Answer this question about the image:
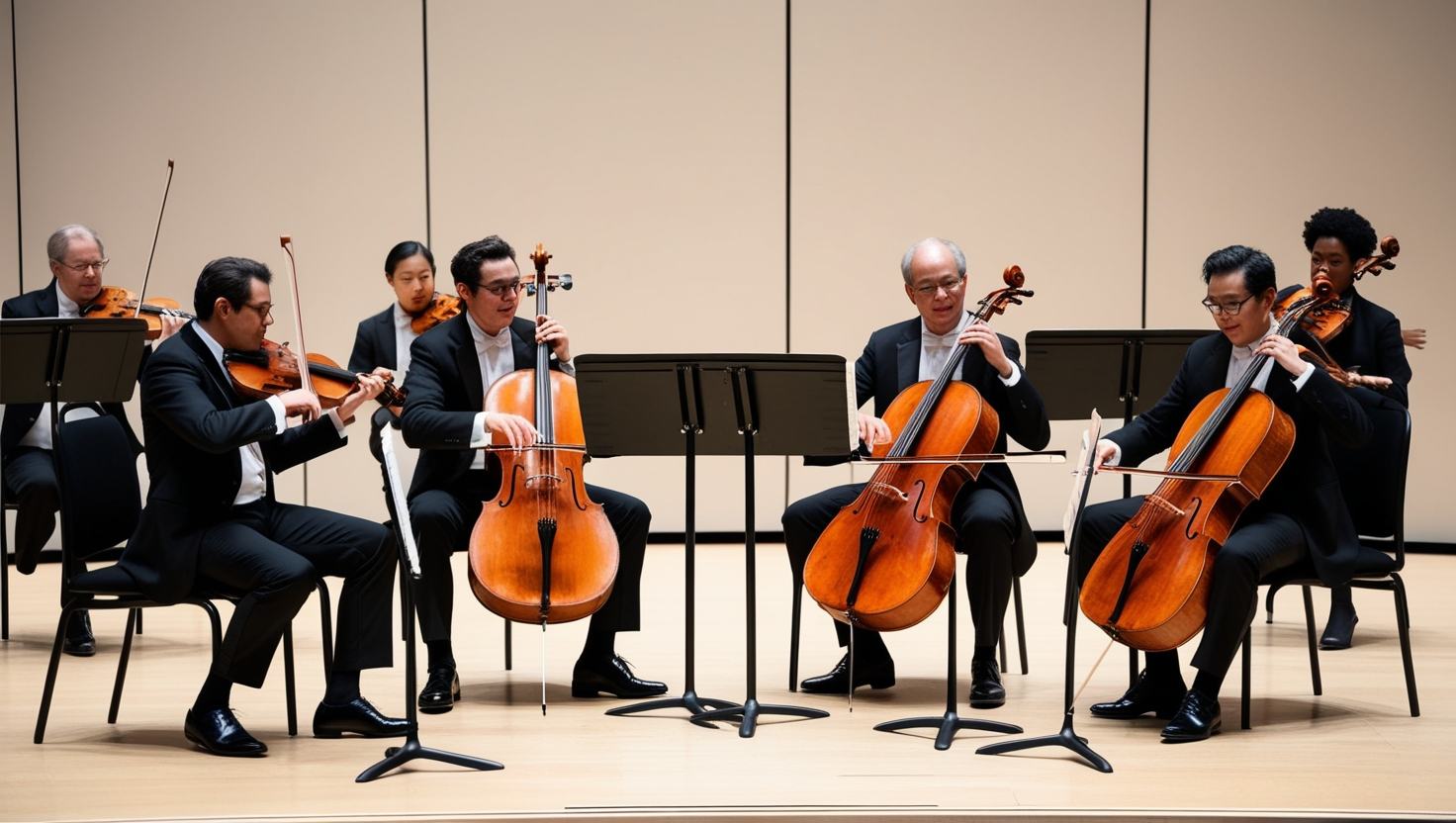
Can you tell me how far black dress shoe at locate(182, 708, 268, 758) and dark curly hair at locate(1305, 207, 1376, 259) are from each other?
3.00 metres

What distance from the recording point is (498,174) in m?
5.74

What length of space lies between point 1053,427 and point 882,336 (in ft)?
8.26

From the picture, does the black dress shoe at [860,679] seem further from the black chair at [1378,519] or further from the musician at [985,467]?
the black chair at [1378,519]

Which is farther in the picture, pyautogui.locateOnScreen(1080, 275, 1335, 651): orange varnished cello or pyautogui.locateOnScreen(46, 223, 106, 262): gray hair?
pyautogui.locateOnScreen(46, 223, 106, 262): gray hair

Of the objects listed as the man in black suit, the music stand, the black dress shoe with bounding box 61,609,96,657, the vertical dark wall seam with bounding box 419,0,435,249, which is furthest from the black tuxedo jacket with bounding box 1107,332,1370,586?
the vertical dark wall seam with bounding box 419,0,435,249

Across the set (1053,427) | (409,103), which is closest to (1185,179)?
(1053,427)

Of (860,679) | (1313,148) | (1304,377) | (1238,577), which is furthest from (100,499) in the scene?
(1313,148)

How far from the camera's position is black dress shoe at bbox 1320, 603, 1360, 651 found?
3.80 m

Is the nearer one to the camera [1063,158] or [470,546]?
[470,546]

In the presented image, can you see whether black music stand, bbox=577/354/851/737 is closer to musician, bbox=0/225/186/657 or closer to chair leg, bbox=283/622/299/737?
chair leg, bbox=283/622/299/737

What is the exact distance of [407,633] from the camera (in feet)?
8.34

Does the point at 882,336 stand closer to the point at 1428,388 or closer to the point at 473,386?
the point at 473,386

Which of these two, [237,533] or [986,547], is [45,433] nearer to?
[237,533]

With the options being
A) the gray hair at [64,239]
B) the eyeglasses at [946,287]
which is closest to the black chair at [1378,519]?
the eyeglasses at [946,287]
